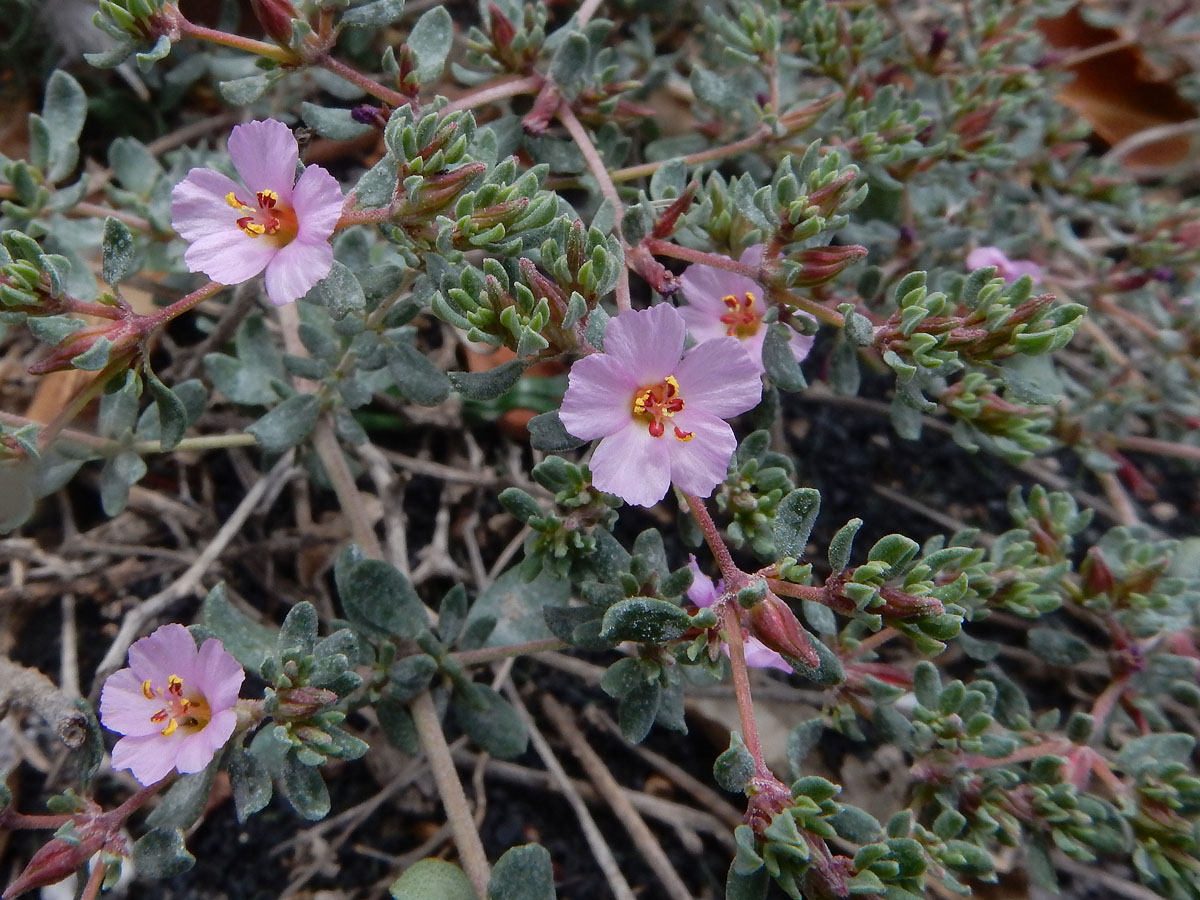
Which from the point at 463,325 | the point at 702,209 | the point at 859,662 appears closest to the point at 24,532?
the point at 463,325

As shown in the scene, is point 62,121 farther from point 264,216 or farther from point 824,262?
point 824,262

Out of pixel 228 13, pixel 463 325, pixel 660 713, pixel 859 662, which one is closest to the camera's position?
pixel 463 325

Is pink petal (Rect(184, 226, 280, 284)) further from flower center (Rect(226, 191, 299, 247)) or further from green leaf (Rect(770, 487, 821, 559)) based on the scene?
green leaf (Rect(770, 487, 821, 559))

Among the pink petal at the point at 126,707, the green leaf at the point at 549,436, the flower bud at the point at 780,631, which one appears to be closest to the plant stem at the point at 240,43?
the green leaf at the point at 549,436

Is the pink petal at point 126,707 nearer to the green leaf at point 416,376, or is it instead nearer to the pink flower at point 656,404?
the green leaf at point 416,376

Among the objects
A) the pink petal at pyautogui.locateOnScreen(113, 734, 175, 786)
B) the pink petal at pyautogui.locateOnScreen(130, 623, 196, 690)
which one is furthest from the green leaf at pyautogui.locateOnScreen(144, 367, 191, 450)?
the pink petal at pyautogui.locateOnScreen(113, 734, 175, 786)

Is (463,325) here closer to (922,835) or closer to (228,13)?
(922,835)
